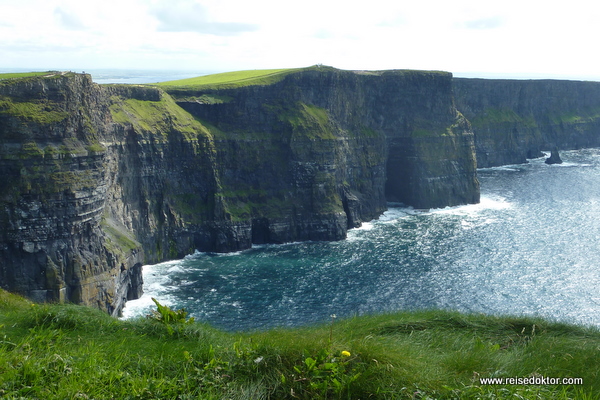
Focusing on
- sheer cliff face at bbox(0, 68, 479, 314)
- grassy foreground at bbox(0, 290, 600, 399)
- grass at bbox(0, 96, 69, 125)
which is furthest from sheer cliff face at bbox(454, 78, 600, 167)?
grassy foreground at bbox(0, 290, 600, 399)

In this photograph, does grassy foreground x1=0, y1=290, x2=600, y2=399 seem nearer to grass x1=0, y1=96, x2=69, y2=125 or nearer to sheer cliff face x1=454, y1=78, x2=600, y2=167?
grass x1=0, y1=96, x2=69, y2=125

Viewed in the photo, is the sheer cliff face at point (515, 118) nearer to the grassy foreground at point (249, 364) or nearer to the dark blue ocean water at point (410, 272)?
the dark blue ocean water at point (410, 272)

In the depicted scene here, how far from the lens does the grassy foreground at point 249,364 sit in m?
10.7

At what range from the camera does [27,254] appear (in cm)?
5231

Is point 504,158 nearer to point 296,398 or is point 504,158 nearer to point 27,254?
point 27,254

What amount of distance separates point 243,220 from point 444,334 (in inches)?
2852

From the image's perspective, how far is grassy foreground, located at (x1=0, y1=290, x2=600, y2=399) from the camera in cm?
1067

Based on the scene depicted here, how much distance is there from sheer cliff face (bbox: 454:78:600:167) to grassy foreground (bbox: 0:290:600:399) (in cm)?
16036

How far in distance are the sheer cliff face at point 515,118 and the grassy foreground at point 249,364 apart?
16036cm

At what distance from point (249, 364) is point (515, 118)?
18523cm

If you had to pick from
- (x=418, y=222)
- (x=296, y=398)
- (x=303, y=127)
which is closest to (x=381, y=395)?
(x=296, y=398)
